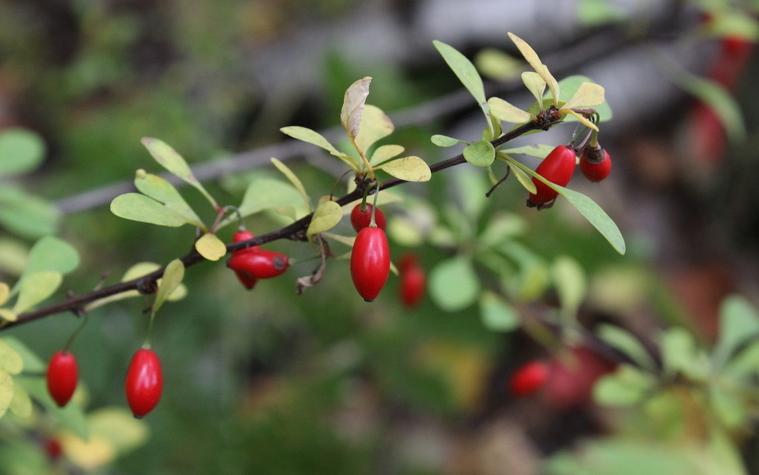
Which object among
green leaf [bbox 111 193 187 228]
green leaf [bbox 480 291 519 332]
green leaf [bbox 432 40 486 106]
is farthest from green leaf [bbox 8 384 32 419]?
green leaf [bbox 480 291 519 332]

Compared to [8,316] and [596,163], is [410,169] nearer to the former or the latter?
[596,163]

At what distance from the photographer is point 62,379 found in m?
0.60

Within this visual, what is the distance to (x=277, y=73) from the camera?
270cm

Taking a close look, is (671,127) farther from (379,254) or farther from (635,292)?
(379,254)

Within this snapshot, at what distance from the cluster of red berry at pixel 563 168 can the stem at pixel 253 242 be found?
0.07 feet

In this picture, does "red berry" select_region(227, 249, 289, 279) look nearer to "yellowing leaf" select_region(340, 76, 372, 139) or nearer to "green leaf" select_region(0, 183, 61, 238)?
"yellowing leaf" select_region(340, 76, 372, 139)

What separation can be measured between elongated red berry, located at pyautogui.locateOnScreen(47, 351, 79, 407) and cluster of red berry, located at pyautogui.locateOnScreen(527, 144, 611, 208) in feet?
1.17

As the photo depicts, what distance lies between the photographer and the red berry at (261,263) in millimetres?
532

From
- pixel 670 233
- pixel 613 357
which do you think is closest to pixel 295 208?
pixel 613 357

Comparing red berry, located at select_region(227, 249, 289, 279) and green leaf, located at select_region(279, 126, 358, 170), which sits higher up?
green leaf, located at select_region(279, 126, 358, 170)

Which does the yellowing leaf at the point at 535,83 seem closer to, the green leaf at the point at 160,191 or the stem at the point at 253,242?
the stem at the point at 253,242

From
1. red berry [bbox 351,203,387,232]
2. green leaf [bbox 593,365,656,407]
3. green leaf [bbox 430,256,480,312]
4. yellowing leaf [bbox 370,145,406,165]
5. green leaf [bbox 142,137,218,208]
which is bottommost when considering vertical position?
green leaf [bbox 593,365,656,407]

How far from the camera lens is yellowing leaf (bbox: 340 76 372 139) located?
46 cm

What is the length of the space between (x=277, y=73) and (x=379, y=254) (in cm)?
232
